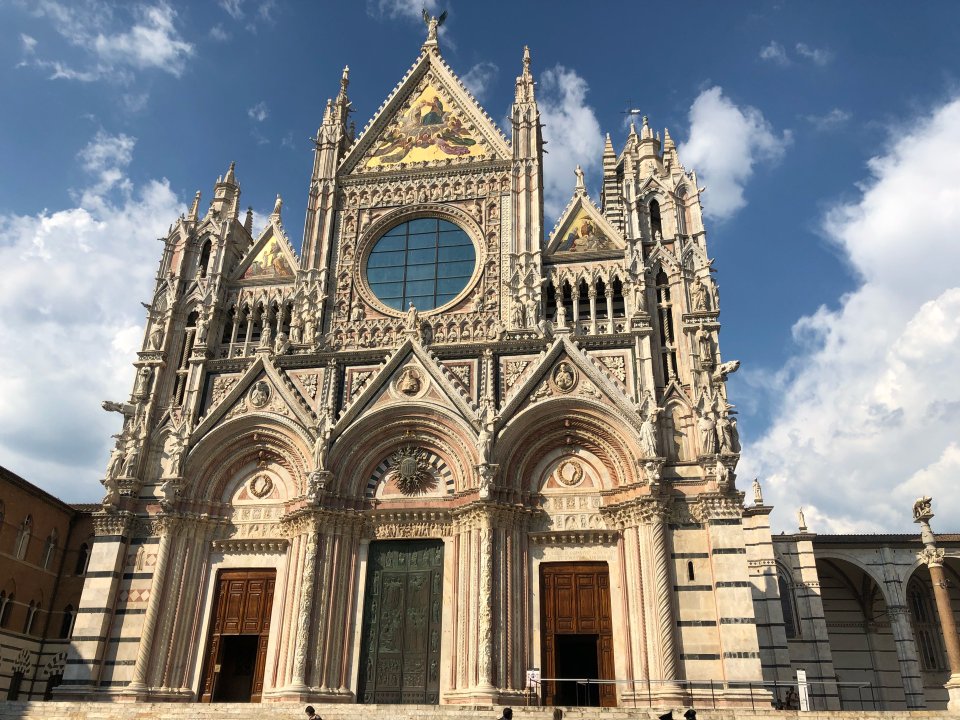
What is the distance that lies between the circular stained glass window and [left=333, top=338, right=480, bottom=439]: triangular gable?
249 cm

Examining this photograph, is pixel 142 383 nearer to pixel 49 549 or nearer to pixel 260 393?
pixel 260 393

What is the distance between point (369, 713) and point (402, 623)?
399 cm

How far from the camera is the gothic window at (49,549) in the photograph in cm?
2689

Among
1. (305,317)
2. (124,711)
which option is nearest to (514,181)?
(305,317)

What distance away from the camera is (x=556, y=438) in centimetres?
2145

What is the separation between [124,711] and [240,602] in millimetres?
4625

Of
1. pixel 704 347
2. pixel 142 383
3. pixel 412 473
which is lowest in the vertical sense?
pixel 412 473

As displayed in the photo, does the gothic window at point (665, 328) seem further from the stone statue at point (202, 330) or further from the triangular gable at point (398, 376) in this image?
the stone statue at point (202, 330)

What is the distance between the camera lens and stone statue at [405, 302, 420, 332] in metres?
23.1

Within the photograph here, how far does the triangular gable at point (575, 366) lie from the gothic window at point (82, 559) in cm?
1741

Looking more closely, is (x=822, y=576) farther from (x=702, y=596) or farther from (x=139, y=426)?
(x=139, y=426)

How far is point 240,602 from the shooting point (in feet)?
69.3

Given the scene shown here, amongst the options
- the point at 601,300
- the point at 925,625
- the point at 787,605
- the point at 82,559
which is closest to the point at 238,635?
the point at 82,559

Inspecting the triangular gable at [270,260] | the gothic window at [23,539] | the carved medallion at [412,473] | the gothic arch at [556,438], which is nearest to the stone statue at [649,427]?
the gothic arch at [556,438]
